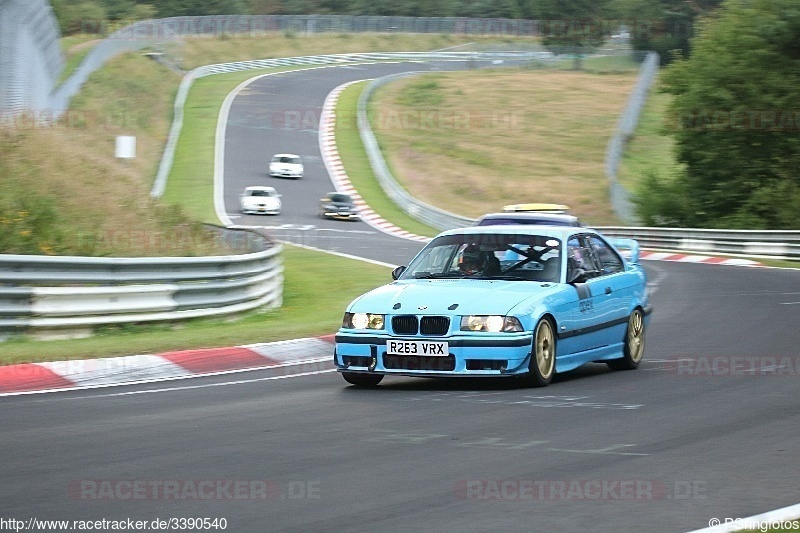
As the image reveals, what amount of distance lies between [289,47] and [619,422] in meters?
92.0

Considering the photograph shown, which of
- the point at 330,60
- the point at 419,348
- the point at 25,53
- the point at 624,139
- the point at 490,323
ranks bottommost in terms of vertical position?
the point at 624,139

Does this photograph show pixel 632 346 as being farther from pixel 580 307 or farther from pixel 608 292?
pixel 580 307

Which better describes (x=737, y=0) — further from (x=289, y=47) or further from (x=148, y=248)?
(x=289, y=47)

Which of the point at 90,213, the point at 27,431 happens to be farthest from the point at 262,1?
the point at 27,431

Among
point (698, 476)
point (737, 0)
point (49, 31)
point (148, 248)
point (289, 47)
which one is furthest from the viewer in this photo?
point (289, 47)

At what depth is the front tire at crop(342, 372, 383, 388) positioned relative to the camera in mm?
11117

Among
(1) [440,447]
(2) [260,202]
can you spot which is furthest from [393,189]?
(1) [440,447]

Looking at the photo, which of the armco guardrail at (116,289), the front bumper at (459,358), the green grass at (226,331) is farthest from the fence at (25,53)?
the front bumper at (459,358)

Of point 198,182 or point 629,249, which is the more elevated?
point 629,249

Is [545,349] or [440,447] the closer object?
[440,447]

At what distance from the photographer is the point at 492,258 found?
1159 cm

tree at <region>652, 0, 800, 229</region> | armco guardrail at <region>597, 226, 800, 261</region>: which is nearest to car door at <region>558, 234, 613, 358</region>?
armco guardrail at <region>597, 226, 800, 261</region>

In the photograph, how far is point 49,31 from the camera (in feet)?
116

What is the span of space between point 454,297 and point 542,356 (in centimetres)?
89
